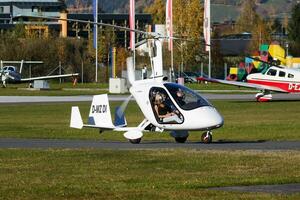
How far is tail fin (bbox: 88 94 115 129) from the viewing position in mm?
29016

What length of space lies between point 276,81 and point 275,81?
0.17 ft

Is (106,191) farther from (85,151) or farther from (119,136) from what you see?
(119,136)

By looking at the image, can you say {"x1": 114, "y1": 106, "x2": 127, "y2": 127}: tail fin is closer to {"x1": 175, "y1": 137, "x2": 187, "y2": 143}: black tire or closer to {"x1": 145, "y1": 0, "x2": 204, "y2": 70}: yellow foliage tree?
{"x1": 175, "y1": 137, "x2": 187, "y2": 143}: black tire

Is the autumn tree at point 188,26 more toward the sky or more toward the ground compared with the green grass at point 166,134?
more toward the sky

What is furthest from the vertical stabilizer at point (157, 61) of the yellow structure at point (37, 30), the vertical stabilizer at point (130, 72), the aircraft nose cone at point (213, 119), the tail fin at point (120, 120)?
the yellow structure at point (37, 30)

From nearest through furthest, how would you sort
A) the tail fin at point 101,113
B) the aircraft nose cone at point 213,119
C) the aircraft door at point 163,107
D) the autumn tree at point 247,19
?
the aircraft nose cone at point 213,119
the aircraft door at point 163,107
the tail fin at point 101,113
the autumn tree at point 247,19

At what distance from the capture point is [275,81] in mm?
57250

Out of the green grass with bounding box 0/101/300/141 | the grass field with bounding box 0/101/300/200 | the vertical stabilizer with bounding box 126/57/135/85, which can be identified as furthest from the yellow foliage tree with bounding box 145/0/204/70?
the grass field with bounding box 0/101/300/200

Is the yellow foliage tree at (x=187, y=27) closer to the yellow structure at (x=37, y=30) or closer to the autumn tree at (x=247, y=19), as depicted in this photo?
the yellow structure at (x=37, y=30)

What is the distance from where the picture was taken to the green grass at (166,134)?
3234 cm

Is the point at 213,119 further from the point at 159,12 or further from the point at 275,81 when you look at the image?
the point at 159,12

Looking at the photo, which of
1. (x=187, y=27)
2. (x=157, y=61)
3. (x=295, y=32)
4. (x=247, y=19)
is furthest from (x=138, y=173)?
(x=247, y=19)

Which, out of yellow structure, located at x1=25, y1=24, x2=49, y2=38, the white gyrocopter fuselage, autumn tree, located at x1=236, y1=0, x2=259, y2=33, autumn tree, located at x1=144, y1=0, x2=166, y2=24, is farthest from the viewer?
autumn tree, located at x1=236, y1=0, x2=259, y2=33

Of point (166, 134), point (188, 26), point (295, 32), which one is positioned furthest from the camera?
point (295, 32)
